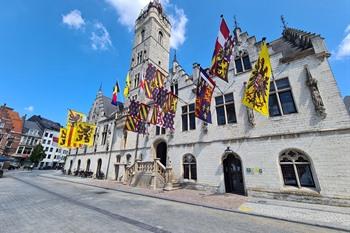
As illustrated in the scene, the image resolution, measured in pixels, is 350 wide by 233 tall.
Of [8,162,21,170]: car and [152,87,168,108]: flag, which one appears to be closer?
[152,87,168,108]: flag

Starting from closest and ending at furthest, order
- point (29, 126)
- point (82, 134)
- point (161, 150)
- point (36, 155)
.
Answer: point (161, 150) < point (82, 134) < point (36, 155) < point (29, 126)

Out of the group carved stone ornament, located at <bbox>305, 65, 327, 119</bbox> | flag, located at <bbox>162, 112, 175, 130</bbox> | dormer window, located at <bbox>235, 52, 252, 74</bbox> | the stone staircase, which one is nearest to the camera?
carved stone ornament, located at <bbox>305, 65, 327, 119</bbox>

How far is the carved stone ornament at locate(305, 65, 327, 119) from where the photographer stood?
9219mm

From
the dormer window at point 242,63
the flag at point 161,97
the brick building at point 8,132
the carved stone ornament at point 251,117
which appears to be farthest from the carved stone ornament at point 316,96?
the brick building at point 8,132

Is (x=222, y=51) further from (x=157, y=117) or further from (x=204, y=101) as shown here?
(x=157, y=117)

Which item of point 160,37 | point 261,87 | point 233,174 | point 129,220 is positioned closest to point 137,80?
point 160,37

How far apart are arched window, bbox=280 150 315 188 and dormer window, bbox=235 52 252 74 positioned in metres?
7.05

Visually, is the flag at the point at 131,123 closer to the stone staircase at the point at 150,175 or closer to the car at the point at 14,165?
the stone staircase at the point at 150,175

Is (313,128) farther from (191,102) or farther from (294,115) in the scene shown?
(191,102)

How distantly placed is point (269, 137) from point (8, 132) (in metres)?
64.7

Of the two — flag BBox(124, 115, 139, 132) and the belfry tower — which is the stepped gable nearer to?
flag BBox(124, 115, 139, 132)

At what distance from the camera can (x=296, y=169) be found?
9.62m

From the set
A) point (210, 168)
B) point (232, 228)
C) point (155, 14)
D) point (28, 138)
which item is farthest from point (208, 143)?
point (28, 138)

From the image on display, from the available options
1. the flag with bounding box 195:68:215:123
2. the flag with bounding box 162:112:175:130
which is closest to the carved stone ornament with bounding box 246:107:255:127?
the flag with bounding box 195:68:215:123
